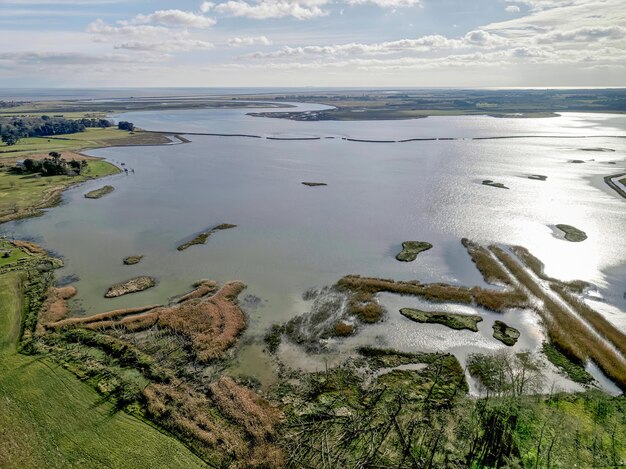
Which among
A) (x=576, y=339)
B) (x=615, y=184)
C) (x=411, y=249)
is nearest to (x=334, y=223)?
(x=411, y=249)

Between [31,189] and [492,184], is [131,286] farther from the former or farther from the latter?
[492,184]

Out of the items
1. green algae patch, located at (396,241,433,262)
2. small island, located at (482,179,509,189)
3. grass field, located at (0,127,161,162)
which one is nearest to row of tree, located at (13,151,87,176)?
grass field, located at (0,127,161,162)

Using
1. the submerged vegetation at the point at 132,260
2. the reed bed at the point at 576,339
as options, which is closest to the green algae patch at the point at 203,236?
the submerged vegetation at the point at 132,260

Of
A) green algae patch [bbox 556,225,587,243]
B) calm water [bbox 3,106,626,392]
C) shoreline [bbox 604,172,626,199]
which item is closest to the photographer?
calm water [bbox 3,106,626,392]

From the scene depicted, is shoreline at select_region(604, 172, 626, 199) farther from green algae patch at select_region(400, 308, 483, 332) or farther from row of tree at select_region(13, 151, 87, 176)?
row of tree at select_region(13, 151, 87, 176)

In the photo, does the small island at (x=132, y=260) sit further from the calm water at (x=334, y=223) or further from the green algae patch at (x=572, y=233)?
the green algae patch at (x=572, y=233)
